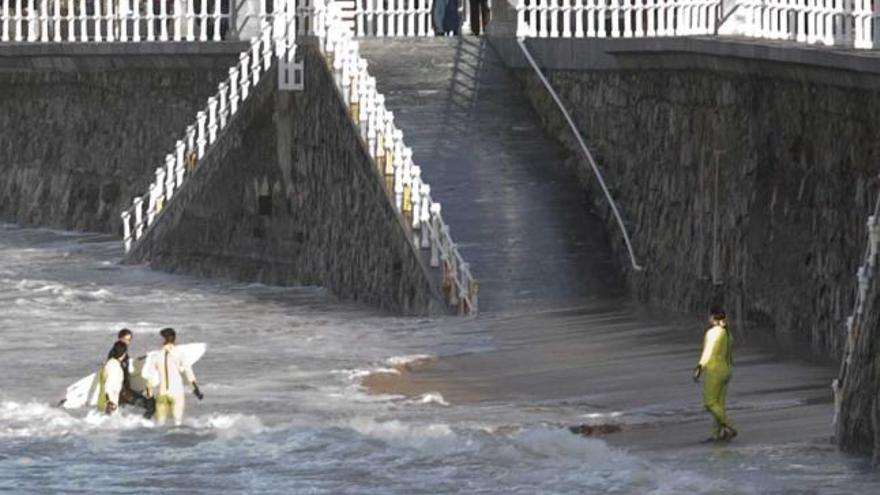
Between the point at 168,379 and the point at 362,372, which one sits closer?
the point at 168,379

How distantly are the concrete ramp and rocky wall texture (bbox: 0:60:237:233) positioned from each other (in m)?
3.32

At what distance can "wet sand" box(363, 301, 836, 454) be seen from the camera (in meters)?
23.9

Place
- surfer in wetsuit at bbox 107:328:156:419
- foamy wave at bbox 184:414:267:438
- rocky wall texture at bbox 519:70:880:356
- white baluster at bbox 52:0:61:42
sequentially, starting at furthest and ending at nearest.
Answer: white baluster at bbox 52:0:61:42 < rocky wall texture at bbox 519:70:880:356 < surfer in wetsuit at bbox 107:328:156:419 < foamy wave at bbox 184:414:267:438

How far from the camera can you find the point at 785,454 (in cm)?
2236

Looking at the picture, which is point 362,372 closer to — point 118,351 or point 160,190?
point 118,351

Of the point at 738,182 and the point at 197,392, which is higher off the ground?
the point at 738,182

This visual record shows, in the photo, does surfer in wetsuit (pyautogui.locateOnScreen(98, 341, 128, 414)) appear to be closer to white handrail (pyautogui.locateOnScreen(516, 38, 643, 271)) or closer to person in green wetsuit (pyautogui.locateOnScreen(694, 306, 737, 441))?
person in green wetsuit (pyautogui.locateOnScreen(694, 306, 737, 441))

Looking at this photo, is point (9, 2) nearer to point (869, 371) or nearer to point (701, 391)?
point (701, 391)

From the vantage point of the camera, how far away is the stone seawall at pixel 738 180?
2672 centimetres

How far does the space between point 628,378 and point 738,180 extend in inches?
133

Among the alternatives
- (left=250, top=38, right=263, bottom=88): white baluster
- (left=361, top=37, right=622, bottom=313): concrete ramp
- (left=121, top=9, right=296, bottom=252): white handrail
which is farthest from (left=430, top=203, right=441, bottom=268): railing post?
(left=250, top=38, right=263, bottom=88): white baluster

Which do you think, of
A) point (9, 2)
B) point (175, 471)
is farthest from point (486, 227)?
point (9, 2)

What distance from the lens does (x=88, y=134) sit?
141 feet

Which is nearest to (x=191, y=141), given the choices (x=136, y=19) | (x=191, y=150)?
(x=191, y=150)
